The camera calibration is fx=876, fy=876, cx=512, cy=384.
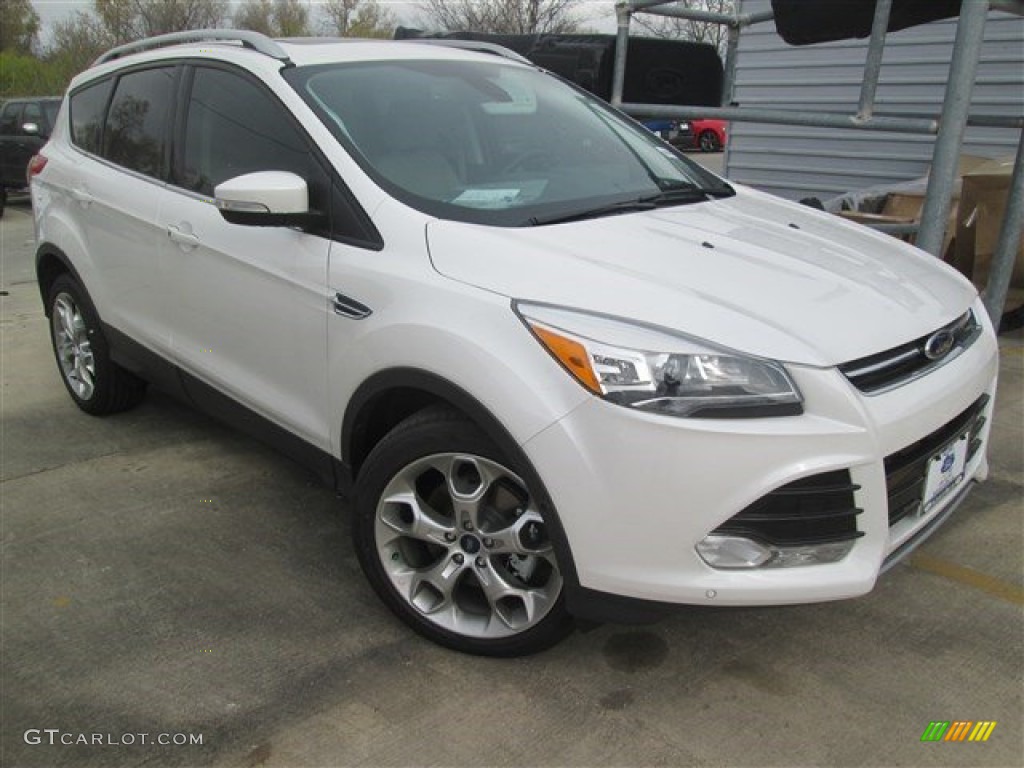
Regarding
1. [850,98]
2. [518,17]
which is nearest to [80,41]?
[518,17]

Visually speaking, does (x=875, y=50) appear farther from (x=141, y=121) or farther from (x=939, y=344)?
(x=141, y=121)

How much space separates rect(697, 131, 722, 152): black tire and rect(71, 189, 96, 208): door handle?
79.3ft

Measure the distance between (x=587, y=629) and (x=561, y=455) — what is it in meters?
0.57

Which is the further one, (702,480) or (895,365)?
(895,365)

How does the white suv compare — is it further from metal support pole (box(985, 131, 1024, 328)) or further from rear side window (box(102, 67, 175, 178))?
metal support pole (box(985, 131, 1024, 328))

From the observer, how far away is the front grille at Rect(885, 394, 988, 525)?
7.15 feet

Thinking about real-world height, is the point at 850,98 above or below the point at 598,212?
above

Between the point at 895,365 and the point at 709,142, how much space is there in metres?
25.6

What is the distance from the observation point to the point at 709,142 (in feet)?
86.4

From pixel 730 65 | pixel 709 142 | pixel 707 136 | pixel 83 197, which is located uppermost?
pixel 730 65

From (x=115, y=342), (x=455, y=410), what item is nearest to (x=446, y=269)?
(x=455, y=410)

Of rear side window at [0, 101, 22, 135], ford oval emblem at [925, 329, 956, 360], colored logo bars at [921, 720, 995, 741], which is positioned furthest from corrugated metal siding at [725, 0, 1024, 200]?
rear side window at [0, 101, 22, 135]

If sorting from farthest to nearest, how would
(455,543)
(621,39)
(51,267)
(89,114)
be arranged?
(621,39) → (51,267) → (89,114) → (455,543)

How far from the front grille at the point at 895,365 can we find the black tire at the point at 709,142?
25.1m
